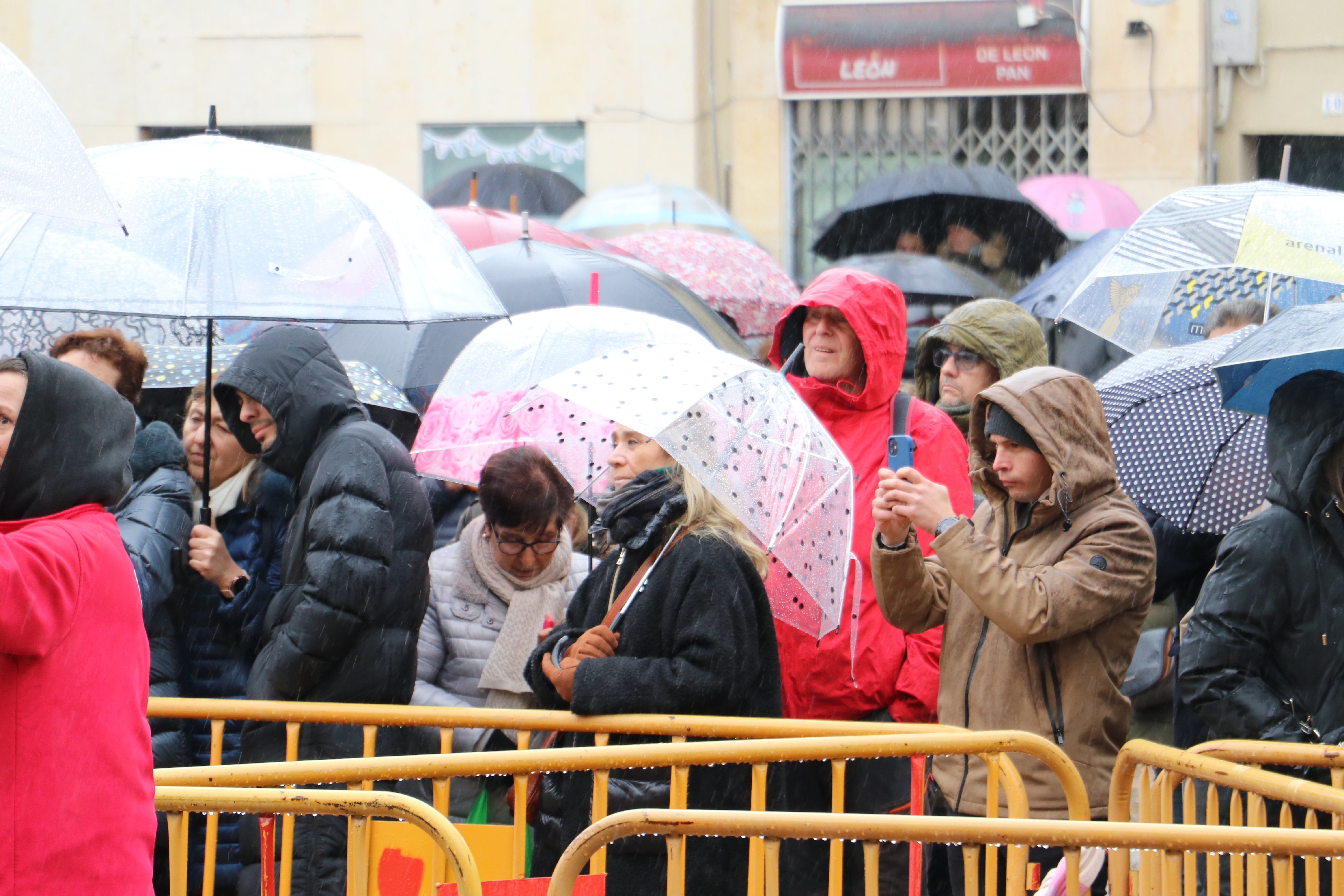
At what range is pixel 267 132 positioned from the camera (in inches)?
651

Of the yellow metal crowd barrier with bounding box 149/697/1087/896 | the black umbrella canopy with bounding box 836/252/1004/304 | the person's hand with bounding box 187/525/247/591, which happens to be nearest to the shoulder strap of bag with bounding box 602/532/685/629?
the yellow metal crowd barrier with bounding box 149/697/1087/896

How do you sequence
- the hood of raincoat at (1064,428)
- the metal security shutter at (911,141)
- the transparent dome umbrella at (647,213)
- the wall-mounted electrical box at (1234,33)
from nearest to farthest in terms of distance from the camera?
1. the hood of raincoat at (1064,428)
2. the transparent dome umbrella at (647,213)
3. the wall-mounted electrical box at (1234,33)
4. the metal security shutter at (911,141)

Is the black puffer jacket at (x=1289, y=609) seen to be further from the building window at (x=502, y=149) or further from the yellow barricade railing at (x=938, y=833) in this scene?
the building window at (x=502, y=149)

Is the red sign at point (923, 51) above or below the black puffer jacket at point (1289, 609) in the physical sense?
above

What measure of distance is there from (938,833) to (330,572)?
2.05 m

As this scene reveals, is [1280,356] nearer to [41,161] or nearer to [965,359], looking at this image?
[965,359]

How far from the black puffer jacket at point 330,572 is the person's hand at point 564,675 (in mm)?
591

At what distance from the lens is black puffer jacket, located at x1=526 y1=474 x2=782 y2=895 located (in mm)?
3949


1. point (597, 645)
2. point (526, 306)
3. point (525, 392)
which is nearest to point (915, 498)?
point (597, 645)

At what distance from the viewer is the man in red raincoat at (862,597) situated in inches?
174

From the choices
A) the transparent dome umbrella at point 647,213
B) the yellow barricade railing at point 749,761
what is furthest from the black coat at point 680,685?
the transparent dome umbrella at point 647,213

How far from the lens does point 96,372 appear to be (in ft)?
16.7

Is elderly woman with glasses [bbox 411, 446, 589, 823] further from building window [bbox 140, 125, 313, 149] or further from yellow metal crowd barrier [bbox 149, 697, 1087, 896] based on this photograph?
building window [bbox 140, 125, 313, 149]

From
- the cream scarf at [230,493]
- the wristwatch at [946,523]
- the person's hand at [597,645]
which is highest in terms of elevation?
the wristwatch at [946,523]
